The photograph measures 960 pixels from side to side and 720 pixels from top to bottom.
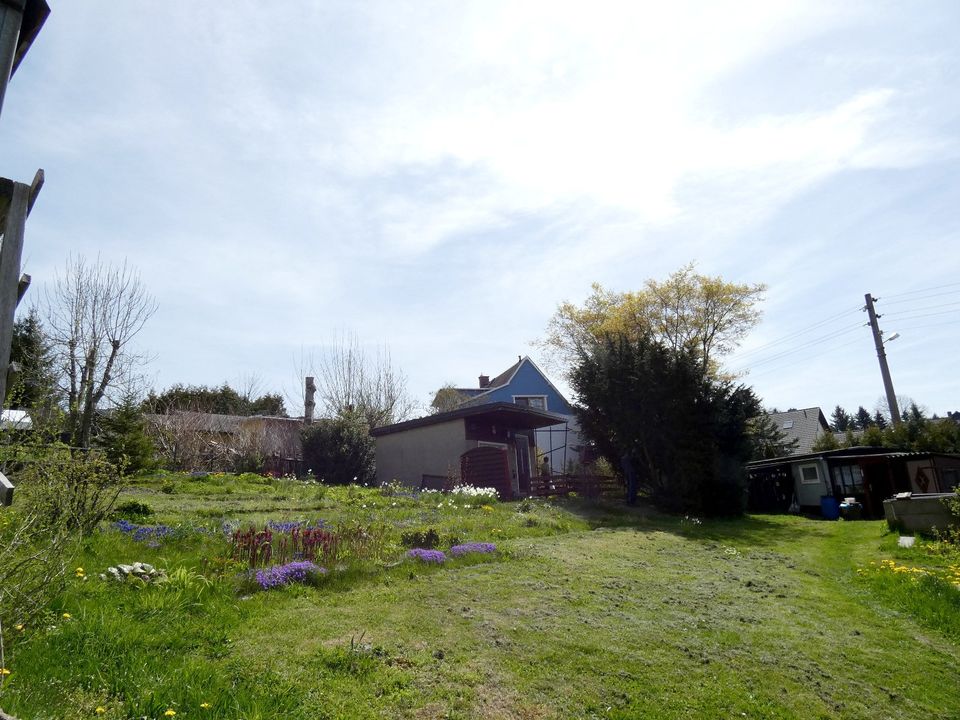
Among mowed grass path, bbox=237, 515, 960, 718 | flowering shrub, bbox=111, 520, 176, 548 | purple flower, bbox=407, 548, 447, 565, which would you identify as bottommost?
mowed grass path, bbox=237, 515, 960, 718

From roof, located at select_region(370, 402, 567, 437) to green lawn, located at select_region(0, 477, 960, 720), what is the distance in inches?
521

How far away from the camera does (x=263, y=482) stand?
1950 cm

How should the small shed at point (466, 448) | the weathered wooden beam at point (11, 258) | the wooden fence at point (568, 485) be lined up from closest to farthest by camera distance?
the weathered wooden beam at point (11, 258)
the wooden fence at point (568, 485)
the small shed at point (466, 448)

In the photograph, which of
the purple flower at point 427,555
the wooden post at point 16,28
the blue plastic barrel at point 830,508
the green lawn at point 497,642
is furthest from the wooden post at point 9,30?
the blue plastic barrel at point 830,508

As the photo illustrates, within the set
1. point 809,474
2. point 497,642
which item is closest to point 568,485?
point 809,474

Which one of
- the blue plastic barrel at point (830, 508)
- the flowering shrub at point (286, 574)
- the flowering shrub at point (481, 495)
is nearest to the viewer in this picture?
the flowering shrub at point (286, 574)

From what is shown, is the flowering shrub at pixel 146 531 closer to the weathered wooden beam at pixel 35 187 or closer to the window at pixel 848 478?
the weathered wooden beam at pixel 35 187

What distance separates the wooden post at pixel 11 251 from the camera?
3.30 metres

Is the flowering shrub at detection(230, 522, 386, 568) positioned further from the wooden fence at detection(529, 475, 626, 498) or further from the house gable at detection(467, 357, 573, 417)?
the house gable at detection(467, 357, 573, 417)

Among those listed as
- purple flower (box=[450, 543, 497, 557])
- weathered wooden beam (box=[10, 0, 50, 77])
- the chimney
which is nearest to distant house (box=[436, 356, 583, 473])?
the chimney

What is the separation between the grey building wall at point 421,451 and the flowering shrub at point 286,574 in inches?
610

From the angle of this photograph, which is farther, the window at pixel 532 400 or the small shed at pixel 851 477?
the window at pixel 532 400

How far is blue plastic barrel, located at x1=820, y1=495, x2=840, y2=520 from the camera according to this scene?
76.1 feet

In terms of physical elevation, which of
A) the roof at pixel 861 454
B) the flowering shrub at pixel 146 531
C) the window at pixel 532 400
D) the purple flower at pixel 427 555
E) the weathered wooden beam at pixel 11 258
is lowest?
the purple flower at pixel 427 555
